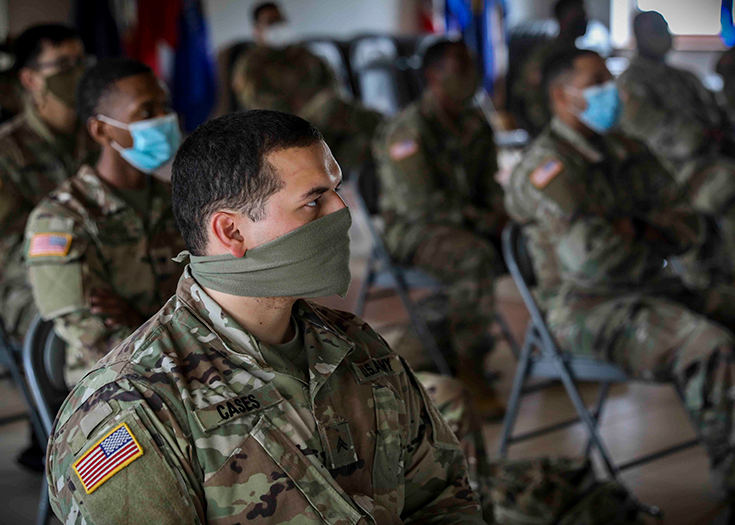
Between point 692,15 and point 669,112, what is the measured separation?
4261 mm

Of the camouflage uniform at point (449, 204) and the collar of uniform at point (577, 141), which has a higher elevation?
the collar of uniform at point (577, 141)

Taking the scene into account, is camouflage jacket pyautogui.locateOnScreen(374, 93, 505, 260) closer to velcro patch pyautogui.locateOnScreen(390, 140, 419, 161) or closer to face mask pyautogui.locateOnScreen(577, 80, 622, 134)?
velcro patch pyautogui.locateOnScreen(390, 140, 419, 161)

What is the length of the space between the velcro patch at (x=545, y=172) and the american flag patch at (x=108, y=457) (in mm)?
2075

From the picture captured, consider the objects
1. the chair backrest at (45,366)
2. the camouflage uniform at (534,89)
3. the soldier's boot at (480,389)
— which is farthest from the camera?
the camouflage uniform at (534,89)

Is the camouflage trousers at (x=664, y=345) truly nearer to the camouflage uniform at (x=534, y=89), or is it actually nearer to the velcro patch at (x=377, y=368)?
the velcro patch at (x=377, y=368)

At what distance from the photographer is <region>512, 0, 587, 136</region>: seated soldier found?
656 cm

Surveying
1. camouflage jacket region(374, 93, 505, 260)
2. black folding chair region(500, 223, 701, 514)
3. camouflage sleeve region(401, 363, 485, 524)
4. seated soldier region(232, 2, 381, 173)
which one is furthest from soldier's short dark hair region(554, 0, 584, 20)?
camouflage sleeve region(401, 363, 485, 524)

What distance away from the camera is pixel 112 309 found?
2.01 m

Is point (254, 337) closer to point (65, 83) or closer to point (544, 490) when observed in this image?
point (544, 490)

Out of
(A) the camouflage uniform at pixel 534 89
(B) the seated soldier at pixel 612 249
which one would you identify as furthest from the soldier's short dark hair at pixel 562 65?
(A) the camouflage uniform at pixel 534 89

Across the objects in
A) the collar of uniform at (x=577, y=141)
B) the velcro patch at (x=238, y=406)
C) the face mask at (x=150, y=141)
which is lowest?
the collar of uniform at (x=577, y=141)

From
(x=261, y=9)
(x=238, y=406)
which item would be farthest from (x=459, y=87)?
(x=238, y=406)

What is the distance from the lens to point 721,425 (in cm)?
229

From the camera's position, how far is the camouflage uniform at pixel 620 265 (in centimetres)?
232
